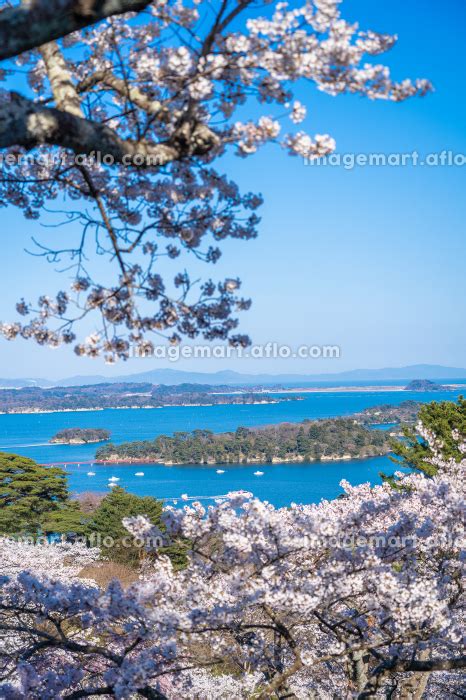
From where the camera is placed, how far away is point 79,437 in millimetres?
88562

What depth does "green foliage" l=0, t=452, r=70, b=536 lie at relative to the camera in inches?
786

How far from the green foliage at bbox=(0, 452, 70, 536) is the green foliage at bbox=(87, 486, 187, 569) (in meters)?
1.90

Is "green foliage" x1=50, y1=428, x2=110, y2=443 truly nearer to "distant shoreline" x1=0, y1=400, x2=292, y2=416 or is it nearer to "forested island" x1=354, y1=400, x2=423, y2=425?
"forested island" x1=354, y1=400, x2=423, y2=425

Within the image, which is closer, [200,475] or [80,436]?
[200,475]

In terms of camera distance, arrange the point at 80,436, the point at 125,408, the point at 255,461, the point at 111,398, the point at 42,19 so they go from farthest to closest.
→ 1. the point at 125,408
2. the point at 111,398
3. the point at 80,436
4. the point at 255,461
5. the point at 42,19

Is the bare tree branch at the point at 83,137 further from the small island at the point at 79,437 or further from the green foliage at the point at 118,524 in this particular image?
the small island at the point at 79,437

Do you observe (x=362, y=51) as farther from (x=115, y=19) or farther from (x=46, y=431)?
(x=46, y=431)

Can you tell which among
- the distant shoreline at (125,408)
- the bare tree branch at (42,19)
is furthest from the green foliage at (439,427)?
the distant shoreline at (125,408)

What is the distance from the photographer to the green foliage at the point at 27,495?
19953mm

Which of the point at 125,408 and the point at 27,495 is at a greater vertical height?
the point at 27,495

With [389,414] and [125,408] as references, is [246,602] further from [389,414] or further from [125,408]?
[125,408]

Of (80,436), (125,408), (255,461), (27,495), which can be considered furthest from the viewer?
(125,408)

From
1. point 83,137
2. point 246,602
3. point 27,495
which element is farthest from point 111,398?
point 83,137

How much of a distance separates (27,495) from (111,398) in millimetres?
136488
